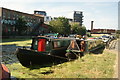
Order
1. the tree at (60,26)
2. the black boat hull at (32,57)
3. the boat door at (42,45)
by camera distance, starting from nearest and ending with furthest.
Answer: the black boat hull at (32,57)
the boat door at (42,45)
the tree at (60,26)

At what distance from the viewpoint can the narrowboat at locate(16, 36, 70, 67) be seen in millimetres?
12344

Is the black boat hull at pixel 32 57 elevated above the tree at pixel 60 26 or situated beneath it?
situated beneath

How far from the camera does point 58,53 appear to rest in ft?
51.6

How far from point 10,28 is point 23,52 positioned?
3217 centimetres

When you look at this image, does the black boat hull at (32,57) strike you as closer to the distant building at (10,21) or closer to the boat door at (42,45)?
the boat door at (42,45)

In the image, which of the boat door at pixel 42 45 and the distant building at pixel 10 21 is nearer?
the boat door at pixel 42 45

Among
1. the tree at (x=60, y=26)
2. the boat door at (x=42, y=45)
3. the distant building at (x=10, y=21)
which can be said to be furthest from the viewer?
the tree at (x=60, y=26)

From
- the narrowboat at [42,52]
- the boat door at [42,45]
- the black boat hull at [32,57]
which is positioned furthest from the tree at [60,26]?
the black boat hull at [32,57]

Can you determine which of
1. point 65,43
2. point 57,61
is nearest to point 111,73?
point 57,61

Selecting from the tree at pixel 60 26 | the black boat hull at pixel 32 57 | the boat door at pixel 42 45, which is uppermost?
the tree at pixel 60 26

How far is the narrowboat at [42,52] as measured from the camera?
12344mm

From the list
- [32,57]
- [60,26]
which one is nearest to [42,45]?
[32,57]

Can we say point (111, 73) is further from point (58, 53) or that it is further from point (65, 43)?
point (65, 43)

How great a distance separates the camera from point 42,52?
528 inches
